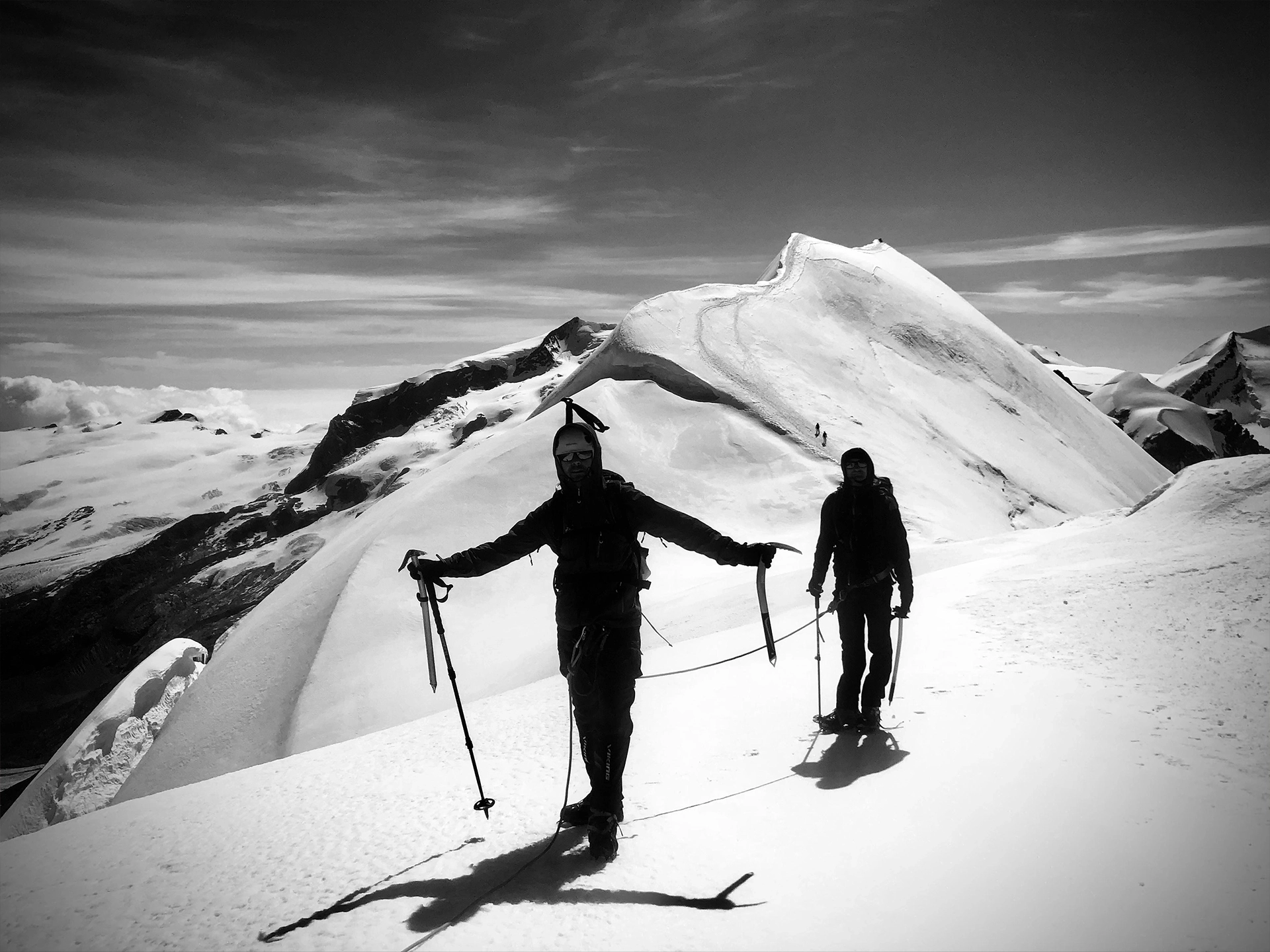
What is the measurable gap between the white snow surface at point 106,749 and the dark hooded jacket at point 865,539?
15.1 metres

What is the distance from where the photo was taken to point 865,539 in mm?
5621

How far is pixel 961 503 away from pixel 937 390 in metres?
11.1

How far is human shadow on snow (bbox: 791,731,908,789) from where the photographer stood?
185 inches

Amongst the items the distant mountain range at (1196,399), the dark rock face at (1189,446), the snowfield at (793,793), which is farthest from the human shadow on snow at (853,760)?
the dark rock face at (1189,446)

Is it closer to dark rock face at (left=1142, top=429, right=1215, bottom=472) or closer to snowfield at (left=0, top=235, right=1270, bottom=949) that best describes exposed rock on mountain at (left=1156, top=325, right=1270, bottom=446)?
dark rock face at (left=1142, top=429, right=1215, bottom=472)

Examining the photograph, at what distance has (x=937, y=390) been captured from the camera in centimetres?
3388

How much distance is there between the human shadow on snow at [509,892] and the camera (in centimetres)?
345

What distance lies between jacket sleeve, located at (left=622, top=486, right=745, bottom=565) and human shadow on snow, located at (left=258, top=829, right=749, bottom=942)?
1643mm

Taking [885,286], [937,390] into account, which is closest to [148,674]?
[937,390]

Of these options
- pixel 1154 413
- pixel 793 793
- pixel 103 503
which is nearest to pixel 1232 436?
pixel 1154 413

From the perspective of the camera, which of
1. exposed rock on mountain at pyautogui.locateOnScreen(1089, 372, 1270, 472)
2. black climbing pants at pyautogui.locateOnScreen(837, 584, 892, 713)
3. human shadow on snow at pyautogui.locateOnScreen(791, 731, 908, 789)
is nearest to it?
human shadow on snow at pyautogui.locateOnScreen(791, 731, 908, 789)

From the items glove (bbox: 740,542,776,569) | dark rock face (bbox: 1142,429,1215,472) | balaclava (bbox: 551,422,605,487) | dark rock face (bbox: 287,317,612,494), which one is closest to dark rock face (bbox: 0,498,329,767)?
dark rock face (bbox: 287,317,612,494)

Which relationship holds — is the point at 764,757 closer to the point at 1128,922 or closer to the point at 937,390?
the point at 1128,922

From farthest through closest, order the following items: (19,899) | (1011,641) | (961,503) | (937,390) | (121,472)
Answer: (121,472) → (937,390) → (961,503) → (1011,641) → (19,899)
